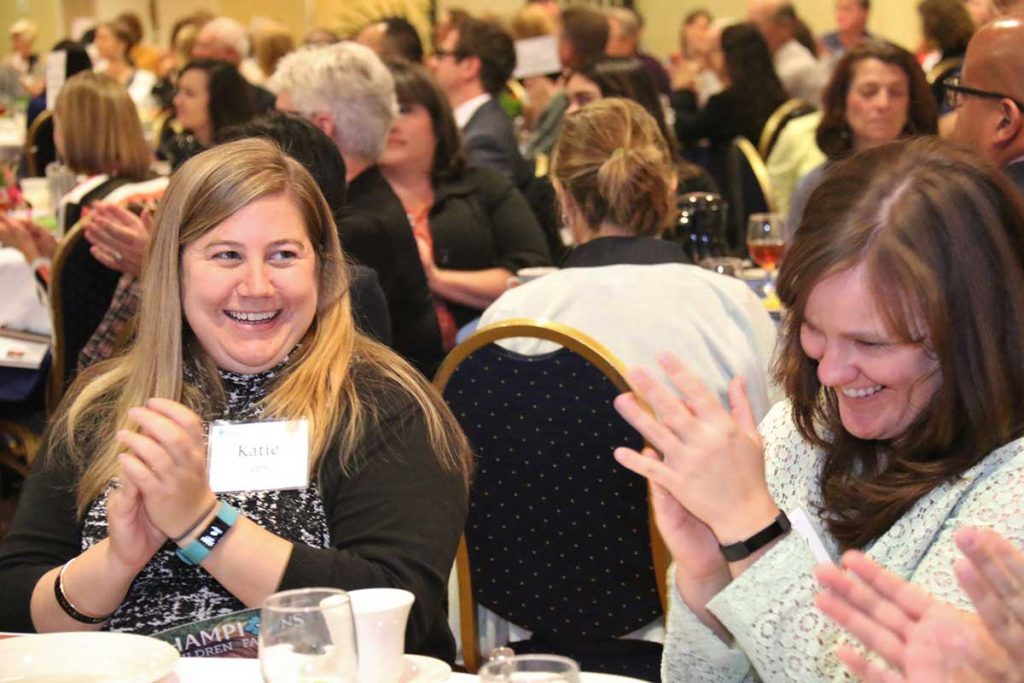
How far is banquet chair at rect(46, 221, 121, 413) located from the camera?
388 centimetres

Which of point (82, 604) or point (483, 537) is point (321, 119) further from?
point (82, 604)

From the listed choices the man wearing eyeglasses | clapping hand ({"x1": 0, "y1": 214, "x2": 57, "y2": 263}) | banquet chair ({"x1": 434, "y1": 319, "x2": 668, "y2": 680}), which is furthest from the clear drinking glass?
clapping hand ({"x1": 0, "y1": 214, "x2": 57, "y2": 263})

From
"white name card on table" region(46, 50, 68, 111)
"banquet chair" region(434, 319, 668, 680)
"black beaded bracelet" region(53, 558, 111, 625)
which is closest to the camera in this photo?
"black beaded bracelet" region(53, 558, 111, 625)

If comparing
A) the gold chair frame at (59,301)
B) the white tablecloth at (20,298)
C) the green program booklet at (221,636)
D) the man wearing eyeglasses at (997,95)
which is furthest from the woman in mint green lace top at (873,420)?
the white tablecloth at (20,298)

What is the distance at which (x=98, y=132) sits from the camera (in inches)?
197

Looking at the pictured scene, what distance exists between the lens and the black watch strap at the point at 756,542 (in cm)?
150

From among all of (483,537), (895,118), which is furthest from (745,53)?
(483,537)

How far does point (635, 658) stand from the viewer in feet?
8.08

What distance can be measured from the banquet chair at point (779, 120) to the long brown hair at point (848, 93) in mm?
1555

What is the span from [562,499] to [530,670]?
3.82ft

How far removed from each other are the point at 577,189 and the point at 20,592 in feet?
5.53

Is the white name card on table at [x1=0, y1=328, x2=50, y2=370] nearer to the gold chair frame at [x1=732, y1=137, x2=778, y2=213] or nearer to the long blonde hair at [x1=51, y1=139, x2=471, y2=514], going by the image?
the long blonde hair at [x1=51, y1=139, x2=471, y2=514]

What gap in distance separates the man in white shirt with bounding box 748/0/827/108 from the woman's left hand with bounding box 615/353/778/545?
691cm

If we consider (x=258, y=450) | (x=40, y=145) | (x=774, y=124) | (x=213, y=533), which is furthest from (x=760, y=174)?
(x=213, y=533)
